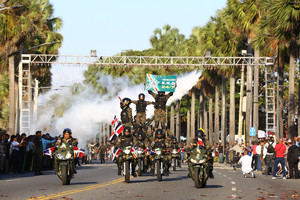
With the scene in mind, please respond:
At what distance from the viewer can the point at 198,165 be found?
70.3 feet

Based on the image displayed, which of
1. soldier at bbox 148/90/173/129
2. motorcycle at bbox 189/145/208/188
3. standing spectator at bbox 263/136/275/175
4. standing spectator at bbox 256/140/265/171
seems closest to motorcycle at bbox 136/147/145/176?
motorcycle at bbox 189/145/208/188

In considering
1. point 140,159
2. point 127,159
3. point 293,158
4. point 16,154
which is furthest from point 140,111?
point 127,159

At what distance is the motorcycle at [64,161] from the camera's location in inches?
886

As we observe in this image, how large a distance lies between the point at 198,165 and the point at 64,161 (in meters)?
4.15

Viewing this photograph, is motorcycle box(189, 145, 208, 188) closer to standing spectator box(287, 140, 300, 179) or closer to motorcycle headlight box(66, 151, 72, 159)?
motorcycle headlight box(66, 151, 72, 159)

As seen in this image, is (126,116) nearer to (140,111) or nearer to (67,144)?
(140,111)

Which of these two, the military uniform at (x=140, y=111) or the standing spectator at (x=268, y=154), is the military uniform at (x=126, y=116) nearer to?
the military uniform at (x=140, y=111)

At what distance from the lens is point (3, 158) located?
3175 centimetres

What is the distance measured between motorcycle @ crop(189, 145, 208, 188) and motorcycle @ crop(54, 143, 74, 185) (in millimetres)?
3755

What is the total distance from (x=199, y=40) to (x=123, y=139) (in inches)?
1809

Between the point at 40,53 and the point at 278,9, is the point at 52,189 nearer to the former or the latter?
the point at 278,9

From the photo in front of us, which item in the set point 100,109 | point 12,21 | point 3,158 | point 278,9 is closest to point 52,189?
point 3,158

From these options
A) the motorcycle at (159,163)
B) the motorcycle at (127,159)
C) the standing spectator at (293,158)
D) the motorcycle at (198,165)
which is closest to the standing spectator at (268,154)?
the standing spectator at (293,158)

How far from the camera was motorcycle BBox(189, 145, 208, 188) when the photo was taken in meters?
21.5
